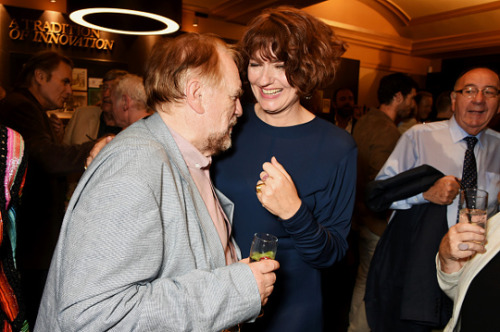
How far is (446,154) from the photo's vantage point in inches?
93.7

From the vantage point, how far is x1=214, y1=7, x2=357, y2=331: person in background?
61.6 inches

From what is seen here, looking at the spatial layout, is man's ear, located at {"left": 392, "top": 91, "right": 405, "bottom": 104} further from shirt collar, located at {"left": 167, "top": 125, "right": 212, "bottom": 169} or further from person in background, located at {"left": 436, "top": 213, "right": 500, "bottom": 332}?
shirt collar, located at {"left": 167, "top": 125, "right": 212, "bottom": 169}

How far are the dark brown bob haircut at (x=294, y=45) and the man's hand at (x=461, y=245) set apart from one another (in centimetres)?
81

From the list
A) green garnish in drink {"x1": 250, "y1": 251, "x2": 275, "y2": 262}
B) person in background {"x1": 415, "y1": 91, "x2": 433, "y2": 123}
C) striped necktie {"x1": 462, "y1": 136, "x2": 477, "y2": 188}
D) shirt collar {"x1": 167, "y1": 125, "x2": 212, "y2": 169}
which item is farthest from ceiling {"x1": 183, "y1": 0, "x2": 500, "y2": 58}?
green garnish in drink {"x1": 250, "y1": 251, "x2": 275, "y2": 262}

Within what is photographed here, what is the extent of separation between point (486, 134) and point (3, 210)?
2.69m

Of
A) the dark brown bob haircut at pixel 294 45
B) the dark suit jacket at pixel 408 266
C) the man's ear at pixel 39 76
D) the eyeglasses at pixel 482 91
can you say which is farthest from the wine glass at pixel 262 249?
the man's ear at pixel 39 76

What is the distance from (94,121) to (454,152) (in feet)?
10.9

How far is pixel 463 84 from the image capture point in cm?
237

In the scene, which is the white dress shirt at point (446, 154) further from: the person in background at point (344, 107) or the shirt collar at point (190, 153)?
the person in background at point (344, 107)

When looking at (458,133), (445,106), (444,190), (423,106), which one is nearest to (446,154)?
(458,133)

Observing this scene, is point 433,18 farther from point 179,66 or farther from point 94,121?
point 179,66

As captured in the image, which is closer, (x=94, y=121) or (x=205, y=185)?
(x=205, y=185)

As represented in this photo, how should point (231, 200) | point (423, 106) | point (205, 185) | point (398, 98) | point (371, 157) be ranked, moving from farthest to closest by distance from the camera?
1. point (423, 106)
2. point (398, 98)
3. point (371, 157)
4. point (231, 200)
5. point (205, 185)

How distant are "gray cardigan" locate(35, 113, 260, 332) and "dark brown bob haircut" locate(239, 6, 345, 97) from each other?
71 centimetres
